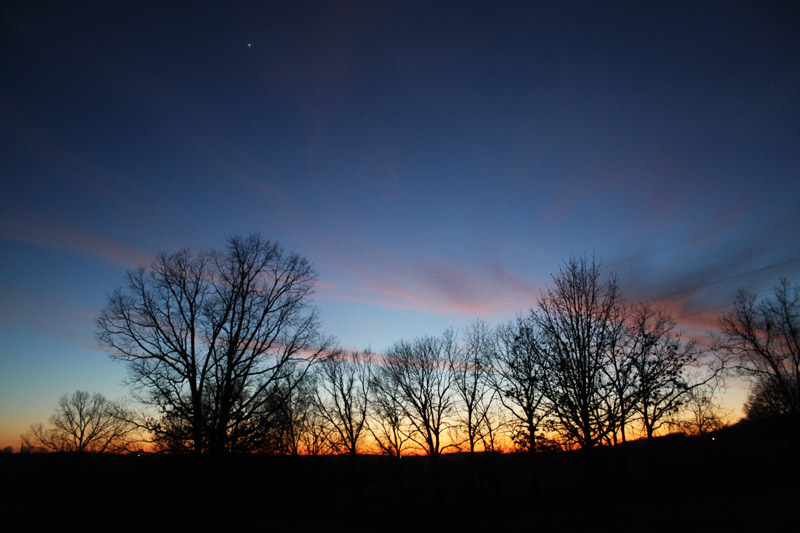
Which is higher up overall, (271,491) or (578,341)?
(578,341)

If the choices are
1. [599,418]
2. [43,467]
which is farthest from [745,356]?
[43,467]

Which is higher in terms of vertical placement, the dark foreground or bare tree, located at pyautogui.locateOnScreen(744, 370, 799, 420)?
bare tree, located at pyautogui.locateOnScreen(744, 370, 799, 420)

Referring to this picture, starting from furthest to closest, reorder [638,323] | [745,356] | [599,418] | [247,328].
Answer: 1. [745,356]
2. [638,323]
3. [247,328]
4. [599,418]

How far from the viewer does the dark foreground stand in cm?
1933

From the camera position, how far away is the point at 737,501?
1847 cm

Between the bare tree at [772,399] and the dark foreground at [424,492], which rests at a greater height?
the bare tree at [772,399]

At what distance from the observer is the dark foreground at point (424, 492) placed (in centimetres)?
1933

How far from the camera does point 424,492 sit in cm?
3922

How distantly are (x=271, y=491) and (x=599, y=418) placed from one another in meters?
22.6

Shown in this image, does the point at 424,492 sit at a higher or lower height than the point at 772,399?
lower

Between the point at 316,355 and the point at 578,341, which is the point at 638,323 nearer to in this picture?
the point at 578,341

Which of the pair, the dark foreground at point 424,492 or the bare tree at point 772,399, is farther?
the bare tree at point 772,399

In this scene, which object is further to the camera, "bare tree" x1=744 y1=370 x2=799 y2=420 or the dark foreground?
"bare tree" x1=744 y1=370 x2=799 y2=420

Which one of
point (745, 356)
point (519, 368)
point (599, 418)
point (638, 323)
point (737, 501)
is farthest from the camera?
point (745, 356)
